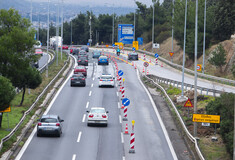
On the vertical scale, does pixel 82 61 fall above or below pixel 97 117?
above

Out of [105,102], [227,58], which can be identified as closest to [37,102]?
[105,102]

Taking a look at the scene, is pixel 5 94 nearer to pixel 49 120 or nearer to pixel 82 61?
pixel 49 120

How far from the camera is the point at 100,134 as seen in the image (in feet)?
103

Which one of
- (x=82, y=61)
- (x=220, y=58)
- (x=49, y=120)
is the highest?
(x=220, y=58)

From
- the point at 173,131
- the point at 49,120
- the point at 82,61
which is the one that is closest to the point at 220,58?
the point at 82,61

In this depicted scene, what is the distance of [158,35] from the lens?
383ft

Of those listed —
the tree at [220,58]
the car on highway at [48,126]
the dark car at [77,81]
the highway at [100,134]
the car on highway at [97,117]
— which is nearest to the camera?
the highway at [100,134]

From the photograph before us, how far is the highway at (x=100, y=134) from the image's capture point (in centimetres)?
2639

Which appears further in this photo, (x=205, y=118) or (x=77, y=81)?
(x=77, y=81)

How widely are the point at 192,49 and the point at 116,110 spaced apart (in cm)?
4113

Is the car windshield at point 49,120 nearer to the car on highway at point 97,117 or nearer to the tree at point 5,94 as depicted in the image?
the tree at point 5,94

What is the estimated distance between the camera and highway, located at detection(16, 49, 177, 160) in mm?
26391

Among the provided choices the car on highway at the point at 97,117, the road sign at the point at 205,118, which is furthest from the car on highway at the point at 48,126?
the road sign at the point at 205,118

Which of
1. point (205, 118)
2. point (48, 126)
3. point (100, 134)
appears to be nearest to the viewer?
point (205, 118)
